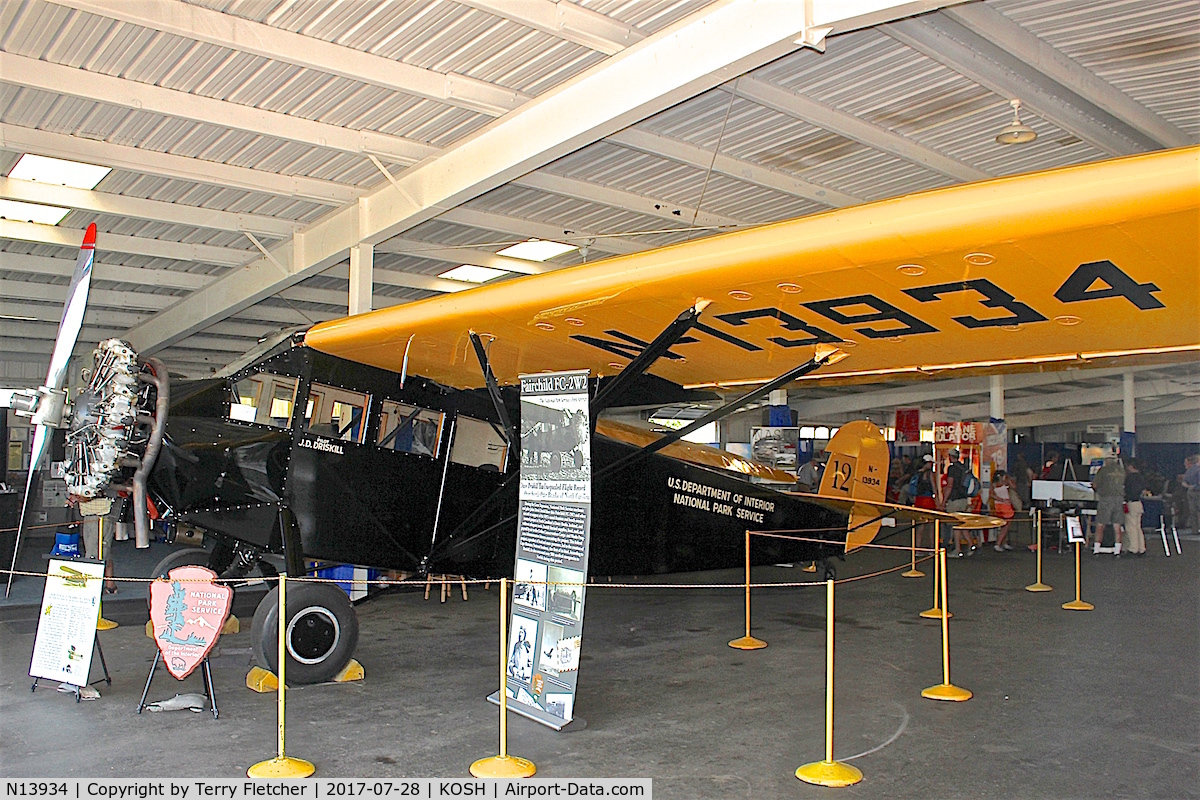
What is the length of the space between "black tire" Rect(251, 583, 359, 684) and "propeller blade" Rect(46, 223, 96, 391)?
6.40ft

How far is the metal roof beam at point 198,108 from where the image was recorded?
7246mm

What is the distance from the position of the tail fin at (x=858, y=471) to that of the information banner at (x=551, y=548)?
232 inches

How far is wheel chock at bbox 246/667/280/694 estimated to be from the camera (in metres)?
5.96

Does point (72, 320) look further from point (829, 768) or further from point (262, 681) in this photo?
point (829, 768)

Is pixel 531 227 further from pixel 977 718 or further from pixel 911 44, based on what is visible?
pixel 977 718

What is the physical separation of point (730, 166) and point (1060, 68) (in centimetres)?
333

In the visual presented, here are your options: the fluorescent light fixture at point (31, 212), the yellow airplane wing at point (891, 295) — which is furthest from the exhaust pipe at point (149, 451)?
the fluorescent light fixture at point (31, 212)

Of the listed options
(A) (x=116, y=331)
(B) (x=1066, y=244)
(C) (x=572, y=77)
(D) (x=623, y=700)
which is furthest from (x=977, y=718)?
(A) (x=116, y=331)

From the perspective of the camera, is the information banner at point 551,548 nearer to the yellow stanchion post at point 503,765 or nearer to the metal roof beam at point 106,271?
the yellow stanchion post at point 503,765

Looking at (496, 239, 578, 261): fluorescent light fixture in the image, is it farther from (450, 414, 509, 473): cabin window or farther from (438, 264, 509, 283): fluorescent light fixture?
(450, 414, 509, 473): cabin window

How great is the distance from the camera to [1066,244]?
3.70m

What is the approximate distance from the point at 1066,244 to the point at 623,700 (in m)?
3.75

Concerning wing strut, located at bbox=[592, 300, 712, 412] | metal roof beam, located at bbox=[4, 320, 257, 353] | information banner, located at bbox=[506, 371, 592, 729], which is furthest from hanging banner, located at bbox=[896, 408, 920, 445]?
information banner, located at bbox=[506, 371, 592, 729]

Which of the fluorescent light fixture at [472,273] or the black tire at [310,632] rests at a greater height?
the fluorescent light fixture at [472,273]
